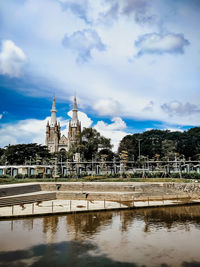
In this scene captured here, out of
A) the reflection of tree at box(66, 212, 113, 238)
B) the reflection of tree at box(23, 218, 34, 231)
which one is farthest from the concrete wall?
the reflection of tree at box(23, 218, 34, 231)

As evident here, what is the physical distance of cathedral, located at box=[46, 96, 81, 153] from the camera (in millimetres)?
108438

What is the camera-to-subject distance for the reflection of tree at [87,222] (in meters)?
14.7

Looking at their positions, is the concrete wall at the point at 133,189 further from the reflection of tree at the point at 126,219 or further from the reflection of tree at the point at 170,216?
the reflection of tree at the point at 126,219

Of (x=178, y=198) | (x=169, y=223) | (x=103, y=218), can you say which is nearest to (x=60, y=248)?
(x=103, y=218)

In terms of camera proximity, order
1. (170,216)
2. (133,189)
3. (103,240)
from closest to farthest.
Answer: (103,240) < (170,216) < (133,189)

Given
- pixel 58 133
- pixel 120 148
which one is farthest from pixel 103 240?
pixel 58 133

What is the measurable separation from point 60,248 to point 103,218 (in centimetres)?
687

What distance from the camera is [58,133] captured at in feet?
365

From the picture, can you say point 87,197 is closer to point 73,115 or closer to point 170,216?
point 170,216

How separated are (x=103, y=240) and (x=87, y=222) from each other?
163 inches

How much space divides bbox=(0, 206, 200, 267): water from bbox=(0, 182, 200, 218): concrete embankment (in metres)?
2.22

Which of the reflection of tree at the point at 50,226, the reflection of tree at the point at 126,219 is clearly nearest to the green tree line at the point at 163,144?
the reflection of tree at the point at 126,219

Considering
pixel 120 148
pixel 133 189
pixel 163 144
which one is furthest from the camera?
pixel 120 148

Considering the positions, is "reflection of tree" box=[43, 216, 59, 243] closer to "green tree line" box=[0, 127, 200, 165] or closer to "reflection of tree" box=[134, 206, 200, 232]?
"reflection of tree" box=[134, 206, 200, 232]
